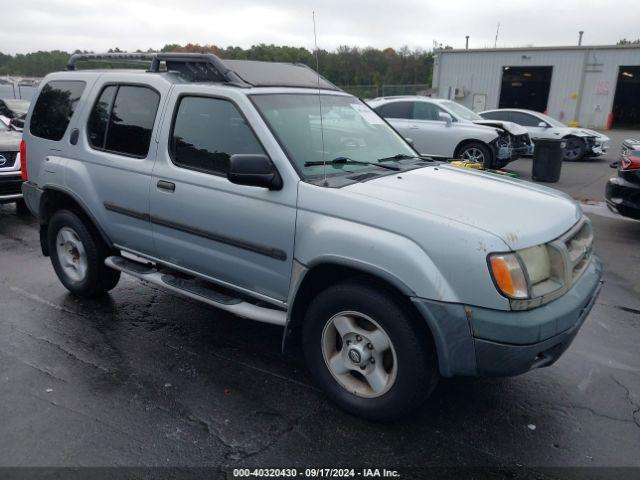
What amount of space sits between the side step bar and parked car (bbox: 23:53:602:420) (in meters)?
0.02

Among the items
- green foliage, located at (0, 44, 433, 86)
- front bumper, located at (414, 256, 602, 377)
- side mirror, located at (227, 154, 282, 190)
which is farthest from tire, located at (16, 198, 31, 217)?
front bumper, located at (414, 256, 602, 377)

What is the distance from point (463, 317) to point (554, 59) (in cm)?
3266

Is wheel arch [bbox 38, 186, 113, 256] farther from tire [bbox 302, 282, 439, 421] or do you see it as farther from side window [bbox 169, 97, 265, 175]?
tire [bbox 302, 282, 439, 421]

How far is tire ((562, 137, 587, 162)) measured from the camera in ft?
53.8

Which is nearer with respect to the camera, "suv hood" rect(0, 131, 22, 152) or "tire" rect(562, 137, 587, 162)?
"suv hood" rect(0, 131, 22, 152)

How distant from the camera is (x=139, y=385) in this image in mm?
3576

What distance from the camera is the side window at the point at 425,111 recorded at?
43.2 feet

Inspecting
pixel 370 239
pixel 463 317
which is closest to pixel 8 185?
pixel 370 239

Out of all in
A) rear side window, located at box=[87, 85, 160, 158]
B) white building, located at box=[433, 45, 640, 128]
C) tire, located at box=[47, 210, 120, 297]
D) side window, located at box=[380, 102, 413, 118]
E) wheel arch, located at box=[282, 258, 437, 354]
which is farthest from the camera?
white building, located at box=[433, 45, 640, 128]

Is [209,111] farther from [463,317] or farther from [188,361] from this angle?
[463,317]

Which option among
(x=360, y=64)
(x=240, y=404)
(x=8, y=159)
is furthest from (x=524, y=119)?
(x=360, y=64)

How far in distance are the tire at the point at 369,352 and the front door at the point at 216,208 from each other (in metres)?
0.38

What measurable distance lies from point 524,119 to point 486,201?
1479 centimetres

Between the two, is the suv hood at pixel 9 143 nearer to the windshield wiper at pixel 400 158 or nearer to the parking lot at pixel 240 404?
the parking lot at pixel 240 404
